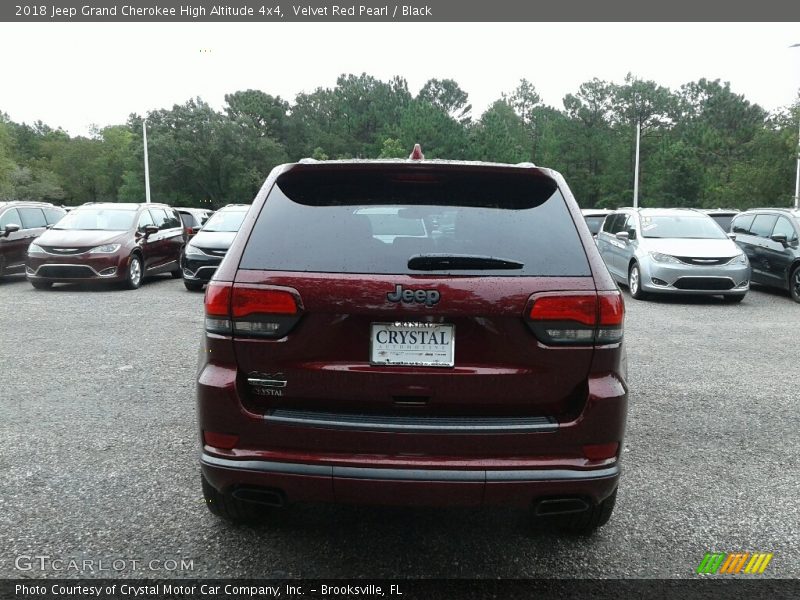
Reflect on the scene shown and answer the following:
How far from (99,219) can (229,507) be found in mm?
13531

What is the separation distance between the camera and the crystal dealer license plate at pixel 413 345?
280 centimetres

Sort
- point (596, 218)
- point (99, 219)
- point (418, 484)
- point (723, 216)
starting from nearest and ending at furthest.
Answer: point (418, 484) < point (99, 219) < point (723, 216) < point (596, 218)

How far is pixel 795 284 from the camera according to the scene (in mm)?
13195

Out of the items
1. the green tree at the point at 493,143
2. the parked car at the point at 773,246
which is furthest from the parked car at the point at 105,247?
the green tree at the point at 493,143

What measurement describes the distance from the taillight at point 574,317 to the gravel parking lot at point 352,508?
42.3 inches

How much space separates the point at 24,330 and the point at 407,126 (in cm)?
7292

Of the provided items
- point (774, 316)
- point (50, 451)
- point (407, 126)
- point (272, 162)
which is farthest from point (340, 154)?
point (50, 451)

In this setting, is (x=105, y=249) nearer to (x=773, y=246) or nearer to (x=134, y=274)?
(x=134, y=274)

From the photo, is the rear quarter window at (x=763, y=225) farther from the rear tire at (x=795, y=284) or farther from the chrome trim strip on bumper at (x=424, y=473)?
the chrome trim strip on bumper at (x=424, y=473)

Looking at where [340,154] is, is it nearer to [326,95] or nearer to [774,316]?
[326,95]

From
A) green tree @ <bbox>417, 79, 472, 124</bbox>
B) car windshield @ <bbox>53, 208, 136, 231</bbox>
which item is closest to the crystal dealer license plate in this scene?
car windshield @ <bbox>53, 208, 136, 231</bbox>

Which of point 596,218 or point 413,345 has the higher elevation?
point 413,345

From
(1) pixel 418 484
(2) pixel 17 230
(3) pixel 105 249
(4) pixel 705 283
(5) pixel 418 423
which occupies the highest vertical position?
(5) pixel 418 423

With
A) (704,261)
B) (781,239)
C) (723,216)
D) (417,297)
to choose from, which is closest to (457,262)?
(417,297)
